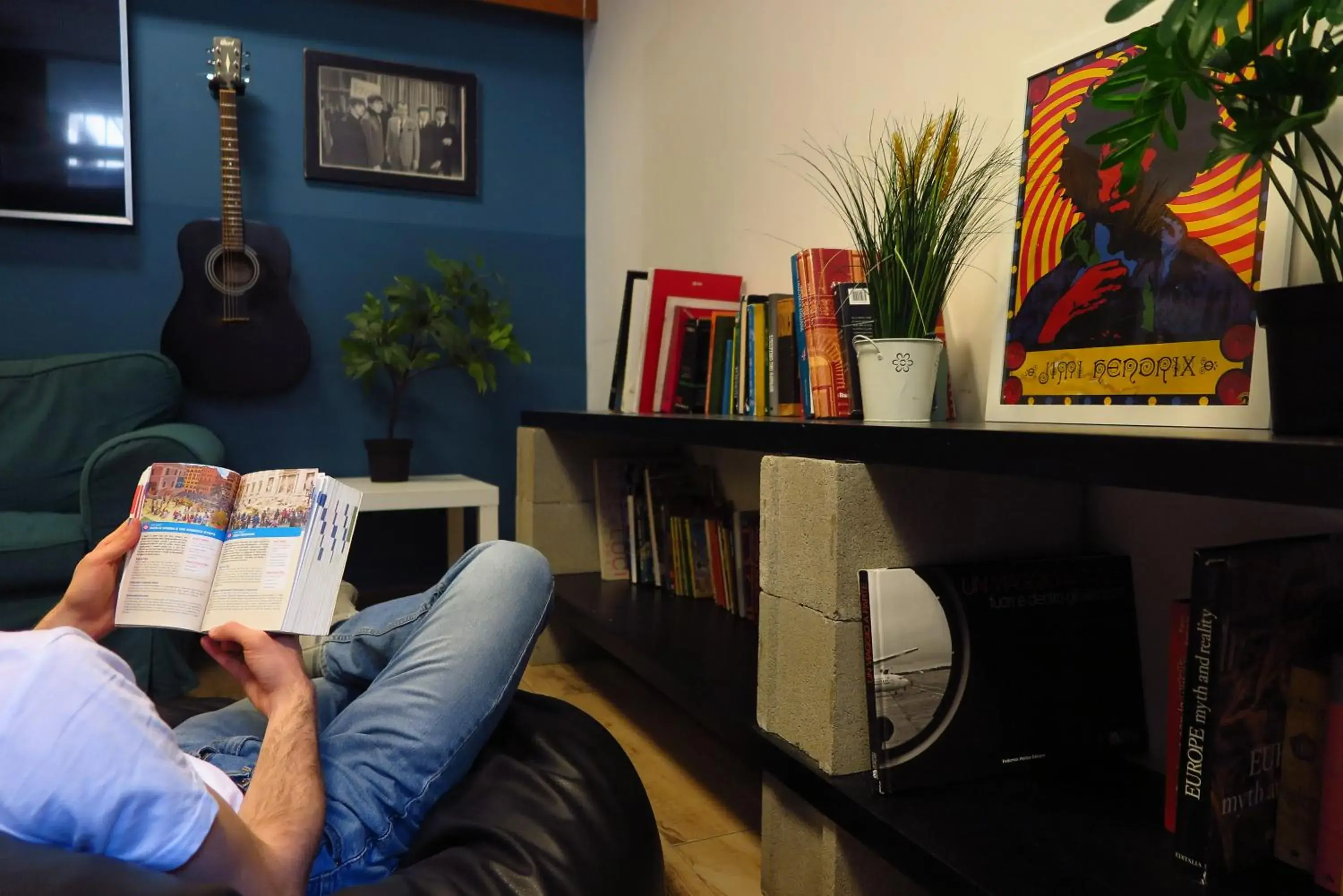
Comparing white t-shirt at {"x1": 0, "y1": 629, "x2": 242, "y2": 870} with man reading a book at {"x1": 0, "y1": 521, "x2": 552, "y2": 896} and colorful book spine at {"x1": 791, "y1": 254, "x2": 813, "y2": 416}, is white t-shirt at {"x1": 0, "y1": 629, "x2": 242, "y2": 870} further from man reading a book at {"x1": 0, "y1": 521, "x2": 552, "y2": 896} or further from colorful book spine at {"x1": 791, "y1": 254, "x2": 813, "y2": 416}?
colorful book spine at {"x1": 791, "y1": 254, "x2": 813, "y2": 416}

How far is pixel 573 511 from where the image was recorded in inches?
86.7

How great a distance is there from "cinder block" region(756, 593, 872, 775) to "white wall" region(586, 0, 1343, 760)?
417 millimetres

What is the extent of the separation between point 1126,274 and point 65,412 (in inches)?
91.8

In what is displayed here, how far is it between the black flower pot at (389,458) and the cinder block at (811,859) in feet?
5.07

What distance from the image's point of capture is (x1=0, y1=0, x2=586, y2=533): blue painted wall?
2.41 metres

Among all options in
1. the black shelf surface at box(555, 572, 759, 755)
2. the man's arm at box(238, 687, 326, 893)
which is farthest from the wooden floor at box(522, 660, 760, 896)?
the man's arm at box(238, 687, 326, 893)

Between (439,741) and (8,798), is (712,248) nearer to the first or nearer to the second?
(439,741)

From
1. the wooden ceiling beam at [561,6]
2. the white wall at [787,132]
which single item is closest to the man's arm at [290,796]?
the white wall at [787,132]

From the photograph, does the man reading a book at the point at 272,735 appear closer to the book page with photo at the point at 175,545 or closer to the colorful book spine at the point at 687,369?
the book page with photo at the point at 175,545

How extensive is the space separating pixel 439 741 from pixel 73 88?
2.31m

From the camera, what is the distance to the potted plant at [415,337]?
91.7 inches

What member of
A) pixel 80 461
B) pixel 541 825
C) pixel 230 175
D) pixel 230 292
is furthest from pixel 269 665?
pixel 230 175

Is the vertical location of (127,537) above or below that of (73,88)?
below

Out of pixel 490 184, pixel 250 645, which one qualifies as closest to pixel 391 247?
pixel 490 184
